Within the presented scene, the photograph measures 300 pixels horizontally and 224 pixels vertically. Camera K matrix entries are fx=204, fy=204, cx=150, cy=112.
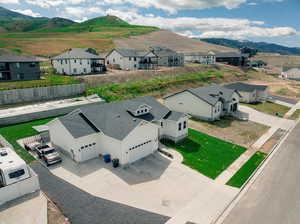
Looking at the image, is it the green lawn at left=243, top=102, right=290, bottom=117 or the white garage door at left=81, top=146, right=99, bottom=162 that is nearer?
the white garage door at left=81, top=146, right=99, bottom=162

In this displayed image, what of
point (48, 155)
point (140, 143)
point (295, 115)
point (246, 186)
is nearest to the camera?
point (246, 186)

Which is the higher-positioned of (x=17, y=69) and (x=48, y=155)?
(x=17, y=69)

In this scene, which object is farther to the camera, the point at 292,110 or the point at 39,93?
the point at 292,110

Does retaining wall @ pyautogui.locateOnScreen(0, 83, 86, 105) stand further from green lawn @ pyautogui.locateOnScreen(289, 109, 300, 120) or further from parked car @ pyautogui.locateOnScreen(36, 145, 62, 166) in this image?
green lawn @ pyautogui.locateOnScreen(289, 109, 300, 120)

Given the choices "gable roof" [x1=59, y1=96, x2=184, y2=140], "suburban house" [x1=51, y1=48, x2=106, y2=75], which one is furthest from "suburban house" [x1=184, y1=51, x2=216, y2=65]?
"gable roof" [x1=59, y1=96, x2=184, y2=140]

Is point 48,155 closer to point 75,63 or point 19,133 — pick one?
point 19,133

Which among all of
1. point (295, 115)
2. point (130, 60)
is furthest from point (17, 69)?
point (295, 115)

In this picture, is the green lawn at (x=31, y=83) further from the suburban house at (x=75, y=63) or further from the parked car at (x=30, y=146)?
the parked car at (x=30, y=146)
